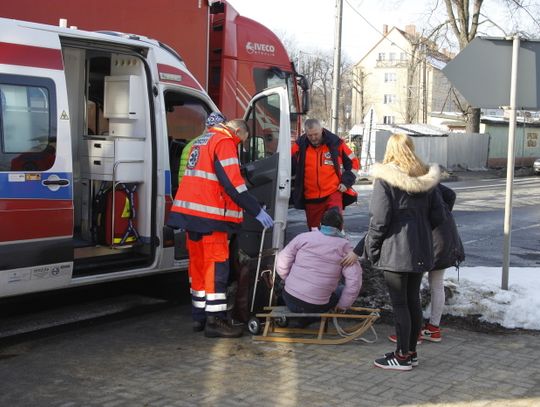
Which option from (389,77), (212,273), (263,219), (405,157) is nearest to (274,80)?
(263,219)

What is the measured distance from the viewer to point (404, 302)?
4.80 m

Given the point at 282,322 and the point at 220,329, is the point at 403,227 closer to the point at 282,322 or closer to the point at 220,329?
the point at 282,322

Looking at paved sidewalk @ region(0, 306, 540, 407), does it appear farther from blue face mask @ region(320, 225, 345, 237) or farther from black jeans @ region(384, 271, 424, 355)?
blue face mask @ region(320, 225, 345, 237)

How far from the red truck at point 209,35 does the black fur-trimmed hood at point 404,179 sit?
4.64 m

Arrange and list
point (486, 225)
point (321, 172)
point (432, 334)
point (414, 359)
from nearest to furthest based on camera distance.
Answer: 1. point (414, 359)
2. point (432, 334)
3. point (321, 172)
4. point (486, 225)

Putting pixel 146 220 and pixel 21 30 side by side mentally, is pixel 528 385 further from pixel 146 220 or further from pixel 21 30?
pixel 21 30

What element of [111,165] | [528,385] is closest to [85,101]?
[111,165]

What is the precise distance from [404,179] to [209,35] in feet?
20.5

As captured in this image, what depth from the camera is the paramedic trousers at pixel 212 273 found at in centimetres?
576

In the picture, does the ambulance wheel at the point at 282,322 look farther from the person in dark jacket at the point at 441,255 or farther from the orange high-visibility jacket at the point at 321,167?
the orange high-visibility jacket at the point at 321,167

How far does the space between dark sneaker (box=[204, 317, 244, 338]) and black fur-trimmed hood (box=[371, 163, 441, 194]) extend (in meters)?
1.86

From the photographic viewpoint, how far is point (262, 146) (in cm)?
750

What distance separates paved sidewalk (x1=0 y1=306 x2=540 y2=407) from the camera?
430 centimetres

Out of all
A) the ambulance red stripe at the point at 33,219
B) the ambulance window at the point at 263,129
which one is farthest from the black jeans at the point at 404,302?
the ambulance red stripe at the point at 33,219
